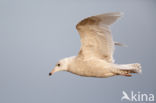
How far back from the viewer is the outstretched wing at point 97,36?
54.2 inches

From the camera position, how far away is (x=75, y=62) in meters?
1.51

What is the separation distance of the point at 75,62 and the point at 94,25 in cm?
22

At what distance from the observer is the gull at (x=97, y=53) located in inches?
55.2

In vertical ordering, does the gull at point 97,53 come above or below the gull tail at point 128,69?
above

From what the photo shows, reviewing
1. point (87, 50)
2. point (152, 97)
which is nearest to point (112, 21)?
point (87, 50)

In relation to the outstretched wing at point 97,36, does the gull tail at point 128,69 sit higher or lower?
lower

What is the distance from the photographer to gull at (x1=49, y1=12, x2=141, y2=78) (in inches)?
55.2

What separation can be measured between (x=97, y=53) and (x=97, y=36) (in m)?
0.09

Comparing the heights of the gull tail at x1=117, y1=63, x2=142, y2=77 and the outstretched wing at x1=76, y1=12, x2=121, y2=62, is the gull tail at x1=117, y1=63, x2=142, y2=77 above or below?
below

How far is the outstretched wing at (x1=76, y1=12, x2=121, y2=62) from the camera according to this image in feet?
4.52

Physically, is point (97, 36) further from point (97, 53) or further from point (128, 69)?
point (128, 69)

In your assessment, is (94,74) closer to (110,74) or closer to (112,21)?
(110,74)

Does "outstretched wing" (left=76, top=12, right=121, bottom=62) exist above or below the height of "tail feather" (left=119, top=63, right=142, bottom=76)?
above

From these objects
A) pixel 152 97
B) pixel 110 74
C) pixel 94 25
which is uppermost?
pixel 94 25
